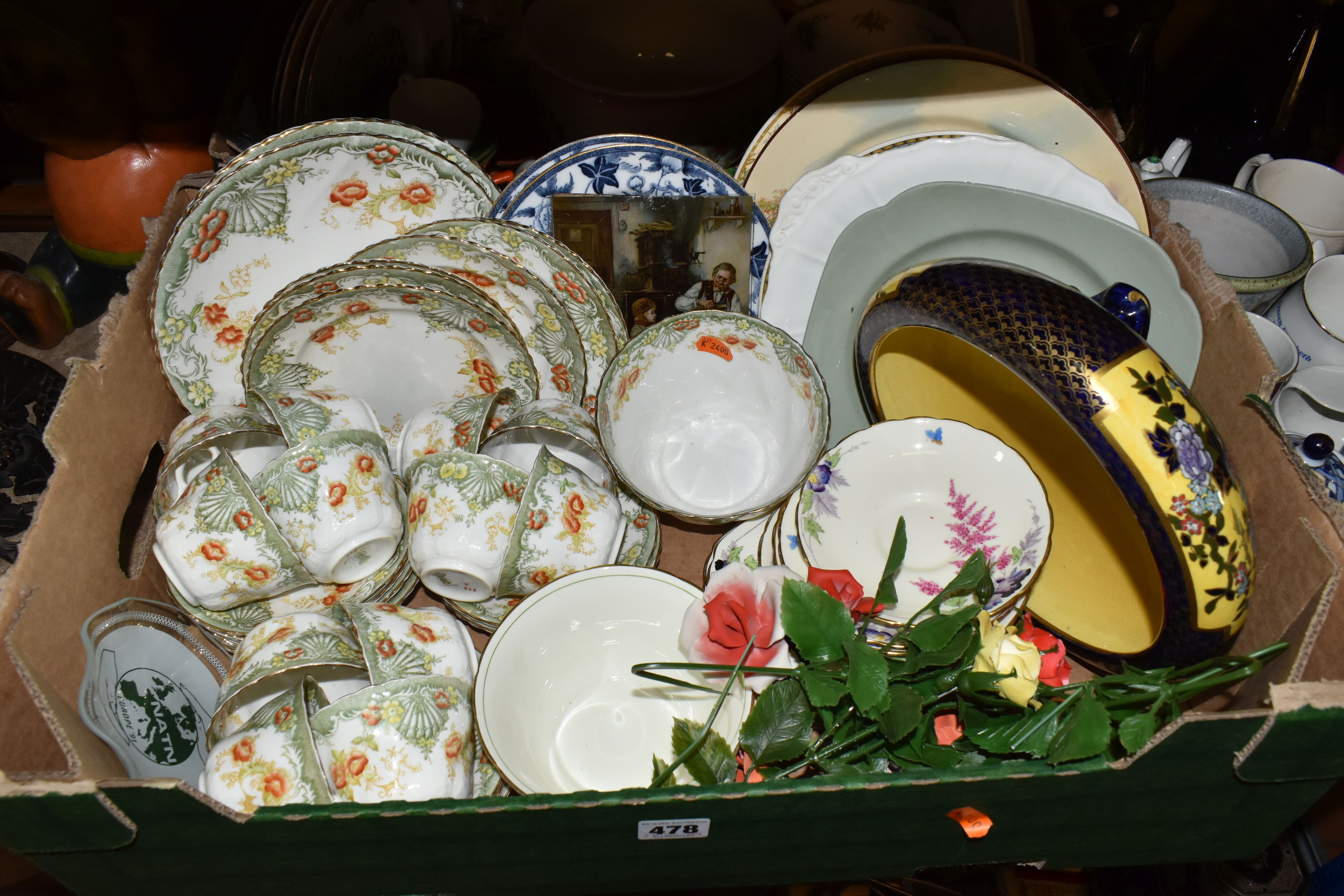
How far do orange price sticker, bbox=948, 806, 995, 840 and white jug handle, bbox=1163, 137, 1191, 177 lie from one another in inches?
30.3

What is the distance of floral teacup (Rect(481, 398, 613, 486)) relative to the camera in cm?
67

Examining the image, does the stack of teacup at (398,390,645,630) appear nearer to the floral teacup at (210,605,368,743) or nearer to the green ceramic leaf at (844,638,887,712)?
the floral teacup at (210,605,368,743)

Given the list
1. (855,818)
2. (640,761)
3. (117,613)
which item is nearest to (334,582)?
(117,613)

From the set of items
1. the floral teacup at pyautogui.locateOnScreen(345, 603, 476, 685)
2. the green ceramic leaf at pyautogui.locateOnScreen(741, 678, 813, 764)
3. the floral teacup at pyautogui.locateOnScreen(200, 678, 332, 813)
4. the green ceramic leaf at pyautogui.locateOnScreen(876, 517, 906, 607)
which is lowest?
the floral teacup at pyautogui.locateOnScreen(200, 678, 332, 813)

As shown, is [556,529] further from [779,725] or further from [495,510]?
[779,725]

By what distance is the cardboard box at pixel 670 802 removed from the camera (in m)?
0.47

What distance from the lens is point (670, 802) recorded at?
47 centimetres

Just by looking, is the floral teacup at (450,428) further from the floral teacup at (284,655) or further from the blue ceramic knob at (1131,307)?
the blue ceramic knob at (1131,307)

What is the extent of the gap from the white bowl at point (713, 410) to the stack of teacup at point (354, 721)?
22cm

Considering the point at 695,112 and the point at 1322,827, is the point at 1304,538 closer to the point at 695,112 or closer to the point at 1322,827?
the point at 1322,827

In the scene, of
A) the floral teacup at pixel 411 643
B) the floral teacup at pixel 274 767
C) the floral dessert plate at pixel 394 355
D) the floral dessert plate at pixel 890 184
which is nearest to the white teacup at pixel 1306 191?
the floral dessert plate at pixel 890 184

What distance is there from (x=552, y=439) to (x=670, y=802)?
14.0 inches

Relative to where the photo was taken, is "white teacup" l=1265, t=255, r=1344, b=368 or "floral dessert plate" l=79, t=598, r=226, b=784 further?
"white teacup" l=1265, t=255, r=1344, b=368

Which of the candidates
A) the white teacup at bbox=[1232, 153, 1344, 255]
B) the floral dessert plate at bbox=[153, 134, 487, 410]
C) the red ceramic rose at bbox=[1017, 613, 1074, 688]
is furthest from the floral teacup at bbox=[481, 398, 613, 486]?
the white teacup at bbox=[1232, 153, 1344, 255]
